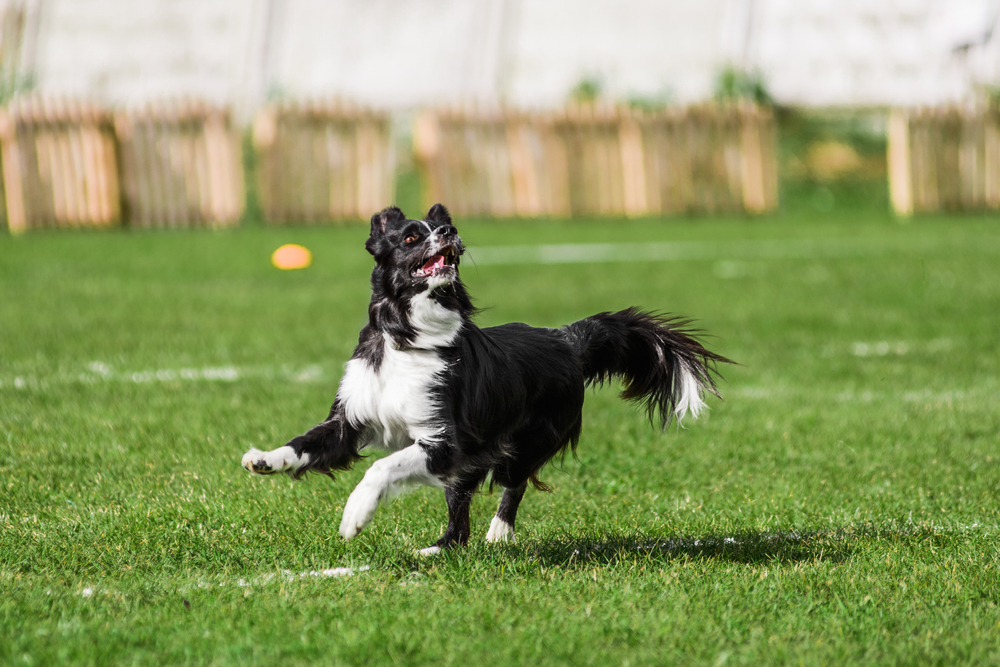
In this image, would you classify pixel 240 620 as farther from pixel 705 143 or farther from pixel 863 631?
pixel 705 143

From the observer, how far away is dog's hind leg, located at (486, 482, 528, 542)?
4.39 m

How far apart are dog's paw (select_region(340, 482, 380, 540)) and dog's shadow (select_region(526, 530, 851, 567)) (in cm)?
71

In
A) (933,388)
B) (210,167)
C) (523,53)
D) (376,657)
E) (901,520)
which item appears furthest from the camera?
(523,53)

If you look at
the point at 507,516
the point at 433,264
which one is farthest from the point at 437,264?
the point at 507,516

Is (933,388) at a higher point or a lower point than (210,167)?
lower

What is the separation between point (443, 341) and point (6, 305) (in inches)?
286

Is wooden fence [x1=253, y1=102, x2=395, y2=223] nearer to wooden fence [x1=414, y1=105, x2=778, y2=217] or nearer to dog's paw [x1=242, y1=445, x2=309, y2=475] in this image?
wooden fence [x1=414, y1=105, x2=778, y2=217]

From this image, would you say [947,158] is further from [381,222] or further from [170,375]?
[381,222]

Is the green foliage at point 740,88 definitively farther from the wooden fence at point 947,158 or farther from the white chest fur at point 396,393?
the white chest fur at point 396,393

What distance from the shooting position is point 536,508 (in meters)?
4.91

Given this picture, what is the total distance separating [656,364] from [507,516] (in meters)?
0.87

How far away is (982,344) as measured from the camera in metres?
8.62

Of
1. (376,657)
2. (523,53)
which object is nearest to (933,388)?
(376,657)

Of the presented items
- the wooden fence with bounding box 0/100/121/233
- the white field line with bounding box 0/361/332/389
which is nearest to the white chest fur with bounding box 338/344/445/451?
the white field line with bounding box 0/361/332/389
